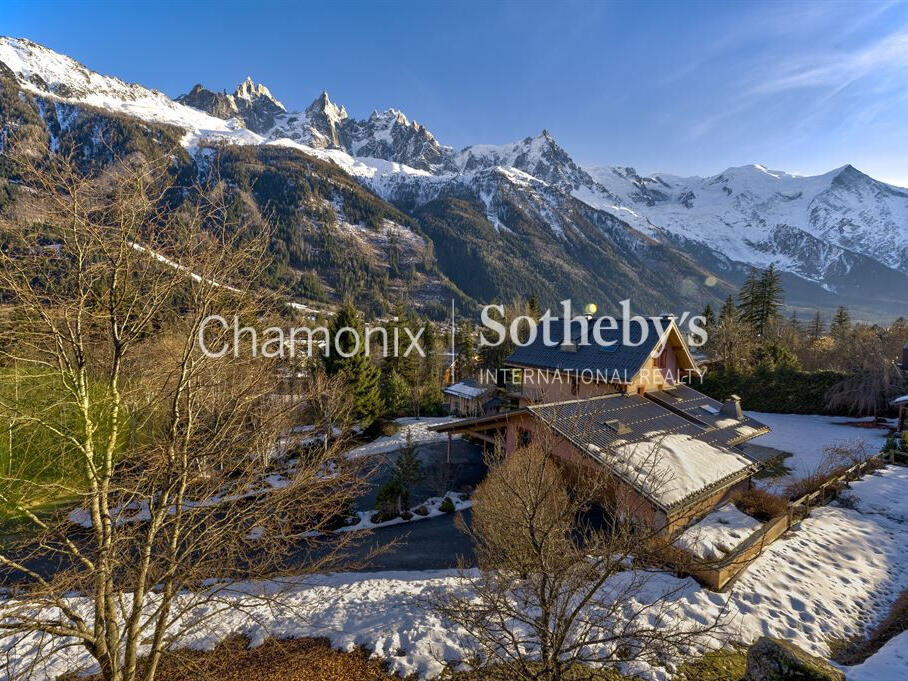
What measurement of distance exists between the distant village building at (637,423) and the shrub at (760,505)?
503 millimetres

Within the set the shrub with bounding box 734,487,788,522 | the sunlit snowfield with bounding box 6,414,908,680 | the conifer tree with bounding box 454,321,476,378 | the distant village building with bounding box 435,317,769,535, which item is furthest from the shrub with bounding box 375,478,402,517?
the conifer tree with bounding box 454,321,476,378

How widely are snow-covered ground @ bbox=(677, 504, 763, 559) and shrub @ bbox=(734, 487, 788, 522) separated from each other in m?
0.38

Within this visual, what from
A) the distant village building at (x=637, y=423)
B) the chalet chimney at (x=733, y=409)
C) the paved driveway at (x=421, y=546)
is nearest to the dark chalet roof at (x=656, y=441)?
the distant village building at (x=637, y=423)

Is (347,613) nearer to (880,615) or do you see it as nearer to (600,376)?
(880,615)

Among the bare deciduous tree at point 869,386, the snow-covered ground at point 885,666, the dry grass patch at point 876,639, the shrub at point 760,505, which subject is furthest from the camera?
the bare deciduous tree at point 869,386

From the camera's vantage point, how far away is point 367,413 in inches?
954

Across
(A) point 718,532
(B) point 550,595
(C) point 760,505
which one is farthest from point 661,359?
(B) point 550,595

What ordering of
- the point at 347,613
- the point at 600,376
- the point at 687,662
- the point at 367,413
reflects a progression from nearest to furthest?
the point at 687,662, the point at 347,613, the point at 600,376, the point at 367,413

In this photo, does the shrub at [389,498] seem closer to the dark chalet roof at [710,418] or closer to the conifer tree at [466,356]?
the dark chalet roof at [710,418]

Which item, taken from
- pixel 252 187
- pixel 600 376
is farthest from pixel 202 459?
pixel 252 187

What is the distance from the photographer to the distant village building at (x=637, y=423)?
986 centimetres

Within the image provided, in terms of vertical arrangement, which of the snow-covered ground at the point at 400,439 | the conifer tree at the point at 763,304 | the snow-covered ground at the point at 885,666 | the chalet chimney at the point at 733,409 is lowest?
the snow-covered ground at the point at 400,439

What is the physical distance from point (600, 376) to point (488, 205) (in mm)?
186357

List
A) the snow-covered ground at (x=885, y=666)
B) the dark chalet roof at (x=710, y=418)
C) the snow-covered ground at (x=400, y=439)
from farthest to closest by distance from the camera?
the snow-covered ground at (x=400, y=439) < the dark chalet roof at (x=710, y=418) < the snow-covered ground at (x=885, y=666)
